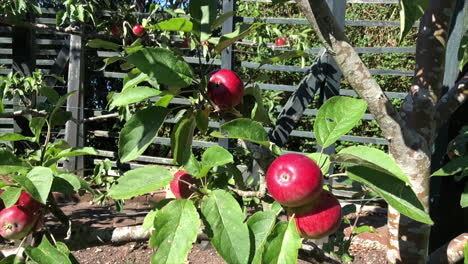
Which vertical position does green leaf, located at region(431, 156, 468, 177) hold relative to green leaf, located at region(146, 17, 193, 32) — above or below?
below

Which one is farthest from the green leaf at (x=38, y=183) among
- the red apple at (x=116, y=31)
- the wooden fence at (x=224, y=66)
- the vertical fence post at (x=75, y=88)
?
the vertical fence post at (x=75, y=88)

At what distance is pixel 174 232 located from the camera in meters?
0.56

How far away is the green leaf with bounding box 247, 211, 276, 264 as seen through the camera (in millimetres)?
560

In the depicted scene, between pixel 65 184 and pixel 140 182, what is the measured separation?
19cm

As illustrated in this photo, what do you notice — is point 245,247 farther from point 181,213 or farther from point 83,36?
point 83,36

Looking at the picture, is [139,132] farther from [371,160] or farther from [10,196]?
[371,160]

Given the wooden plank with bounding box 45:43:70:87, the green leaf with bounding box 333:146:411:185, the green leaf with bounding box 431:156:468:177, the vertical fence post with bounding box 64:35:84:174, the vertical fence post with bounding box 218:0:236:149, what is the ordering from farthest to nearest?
the wooden plank with bounding box 45:43:70:87
the vertical fence post with bounding box 64:35:84:174
the vertical fence post with bounding box 218:0:236:149
the green leaf with bounding box 431:156:468:177
the green leaf with bounding box 333:146:411:185

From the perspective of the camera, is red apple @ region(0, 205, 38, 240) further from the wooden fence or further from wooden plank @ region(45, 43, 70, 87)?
wooden plank @ region(45, 43, 70, 87)

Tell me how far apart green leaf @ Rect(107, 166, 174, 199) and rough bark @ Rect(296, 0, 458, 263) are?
334 millimetres

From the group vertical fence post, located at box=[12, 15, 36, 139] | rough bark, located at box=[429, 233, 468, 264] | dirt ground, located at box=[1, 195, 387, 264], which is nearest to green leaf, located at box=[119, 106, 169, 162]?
rough bark, located at box=[429, 233, 468, 264]

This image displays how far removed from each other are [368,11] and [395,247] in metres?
4.71

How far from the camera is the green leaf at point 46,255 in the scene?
1.94ft

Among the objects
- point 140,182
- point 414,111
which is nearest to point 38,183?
point 140,182

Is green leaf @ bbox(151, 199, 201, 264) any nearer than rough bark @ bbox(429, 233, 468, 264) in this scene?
Yes
